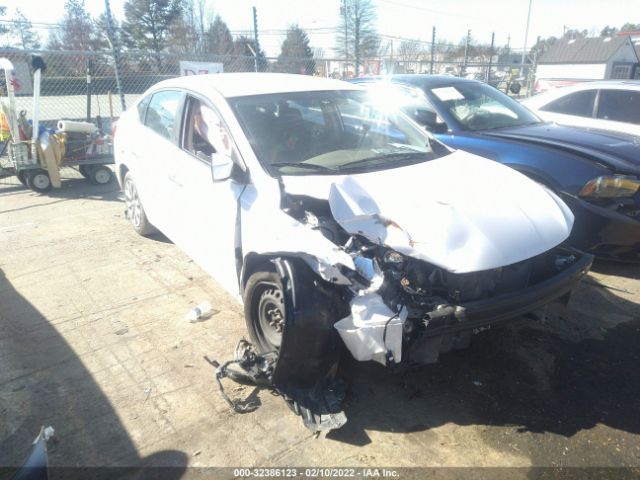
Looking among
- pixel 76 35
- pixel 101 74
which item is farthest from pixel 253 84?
pixel 76 35

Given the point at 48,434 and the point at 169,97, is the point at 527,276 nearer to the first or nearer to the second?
the point at 48,434

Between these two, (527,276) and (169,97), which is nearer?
(527,276)

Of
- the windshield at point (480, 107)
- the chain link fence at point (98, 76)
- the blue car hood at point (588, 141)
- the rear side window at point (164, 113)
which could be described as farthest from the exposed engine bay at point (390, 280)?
the chain link fence at point (98, 76)

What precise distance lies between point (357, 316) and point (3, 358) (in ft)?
8.66

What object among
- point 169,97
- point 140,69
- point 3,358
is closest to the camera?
point 3,358

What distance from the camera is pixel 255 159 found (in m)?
3.11

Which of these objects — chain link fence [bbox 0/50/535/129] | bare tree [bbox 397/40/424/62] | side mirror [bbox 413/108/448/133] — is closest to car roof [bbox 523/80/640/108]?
side mirror [bbox 413/108/448/133]

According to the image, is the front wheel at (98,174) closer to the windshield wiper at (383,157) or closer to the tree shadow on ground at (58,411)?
the tree shadow on ground at (58,411)

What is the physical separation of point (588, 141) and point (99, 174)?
24.6 ft

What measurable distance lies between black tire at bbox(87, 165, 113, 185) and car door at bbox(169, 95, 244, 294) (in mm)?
5027

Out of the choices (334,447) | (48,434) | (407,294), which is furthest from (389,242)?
(48,434)

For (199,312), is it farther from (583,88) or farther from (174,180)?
(583,88)

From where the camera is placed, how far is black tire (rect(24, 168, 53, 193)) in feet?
24.8

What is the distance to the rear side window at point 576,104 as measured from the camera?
6.33 m
